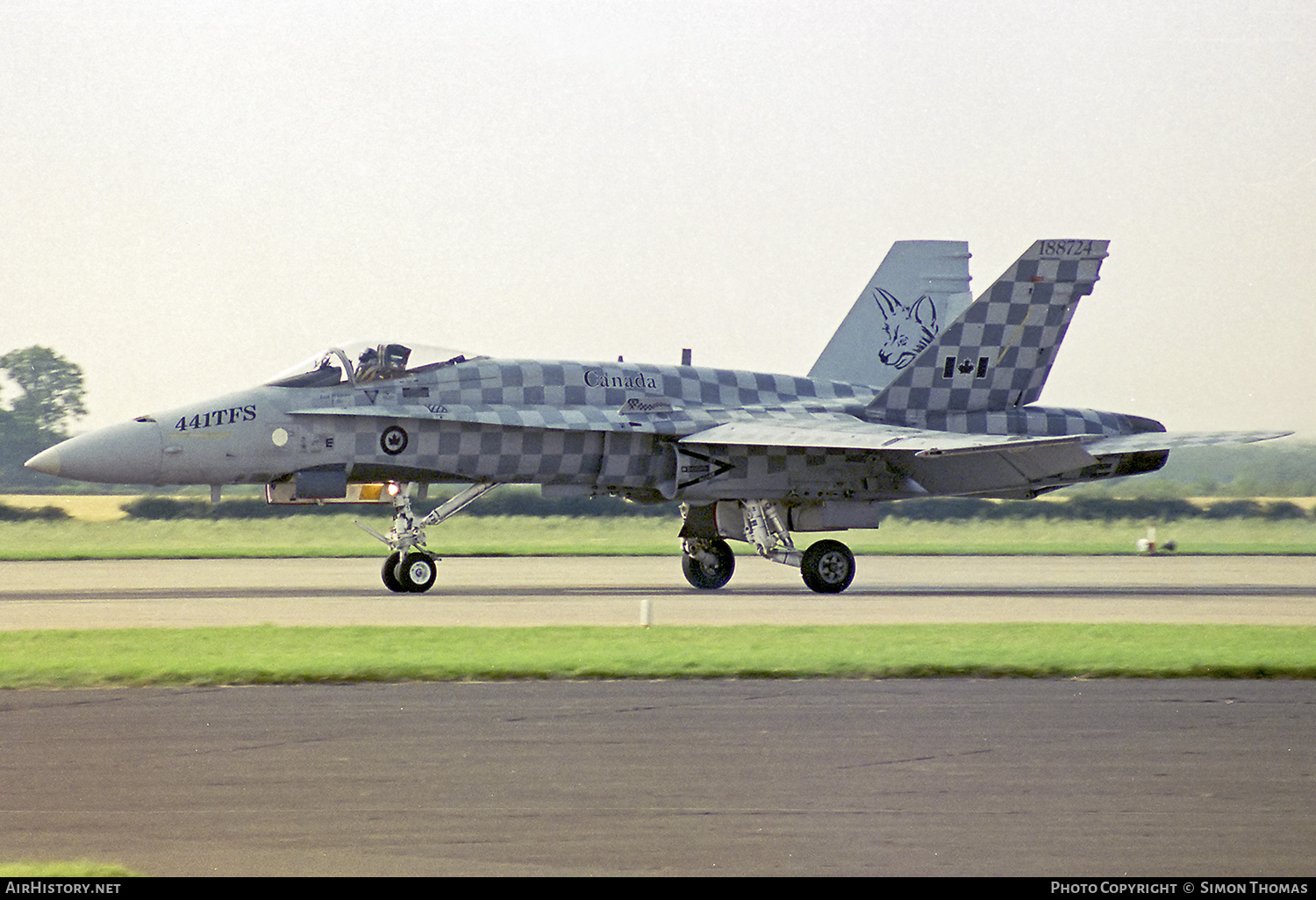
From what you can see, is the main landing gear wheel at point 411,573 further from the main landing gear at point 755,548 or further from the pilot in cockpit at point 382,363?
the main landing gear at point 755,548

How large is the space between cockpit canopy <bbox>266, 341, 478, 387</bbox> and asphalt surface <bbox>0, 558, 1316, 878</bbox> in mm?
11004

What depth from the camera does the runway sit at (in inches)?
730

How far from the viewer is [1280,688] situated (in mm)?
11859

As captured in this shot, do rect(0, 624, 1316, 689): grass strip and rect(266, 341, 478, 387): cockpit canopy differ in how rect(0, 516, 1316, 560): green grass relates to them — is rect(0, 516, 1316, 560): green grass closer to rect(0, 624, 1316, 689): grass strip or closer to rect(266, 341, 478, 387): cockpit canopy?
rect(266, 341, 478, 387): cockpit canopy

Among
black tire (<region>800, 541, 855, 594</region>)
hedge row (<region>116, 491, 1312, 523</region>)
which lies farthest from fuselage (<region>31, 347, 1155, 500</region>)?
hedge row (<region>116, 491, 1312, 523</region>)

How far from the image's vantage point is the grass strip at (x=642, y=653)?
12.7 m

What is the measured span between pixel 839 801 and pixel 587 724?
109 inches

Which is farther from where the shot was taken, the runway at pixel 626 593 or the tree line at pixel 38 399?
the tree line at pixel 38 399

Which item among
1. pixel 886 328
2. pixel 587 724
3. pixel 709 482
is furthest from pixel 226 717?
pixel 886 328

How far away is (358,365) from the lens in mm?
22641

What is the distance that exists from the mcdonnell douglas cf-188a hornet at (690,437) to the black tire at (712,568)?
0.03 metres

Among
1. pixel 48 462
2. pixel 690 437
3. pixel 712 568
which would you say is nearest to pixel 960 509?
pixel 712 568

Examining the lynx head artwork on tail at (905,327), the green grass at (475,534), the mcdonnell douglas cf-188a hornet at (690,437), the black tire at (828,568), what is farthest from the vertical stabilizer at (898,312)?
the black tire at (828,568)

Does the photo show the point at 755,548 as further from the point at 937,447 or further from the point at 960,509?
the point at 960,509
